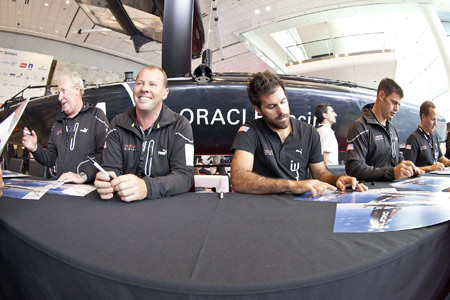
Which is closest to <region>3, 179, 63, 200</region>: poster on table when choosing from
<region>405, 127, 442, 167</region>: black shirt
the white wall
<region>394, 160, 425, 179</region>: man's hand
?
<region>394, 160, 425, 179</region>: man's hand

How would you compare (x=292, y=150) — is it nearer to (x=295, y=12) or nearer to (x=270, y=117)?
(x=270, y=117)

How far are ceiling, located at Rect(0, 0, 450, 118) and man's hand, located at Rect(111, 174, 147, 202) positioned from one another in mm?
6746

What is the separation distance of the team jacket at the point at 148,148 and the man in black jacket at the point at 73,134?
599 millimetres

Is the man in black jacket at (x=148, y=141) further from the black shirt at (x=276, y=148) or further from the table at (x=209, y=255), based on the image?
the table at (x=209, y=255)

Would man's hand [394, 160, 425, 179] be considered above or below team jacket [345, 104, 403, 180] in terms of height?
below

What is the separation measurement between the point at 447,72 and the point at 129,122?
9422mm

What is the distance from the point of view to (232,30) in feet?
30.5

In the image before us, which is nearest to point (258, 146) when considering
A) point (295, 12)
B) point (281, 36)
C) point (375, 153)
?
point (375, 153)

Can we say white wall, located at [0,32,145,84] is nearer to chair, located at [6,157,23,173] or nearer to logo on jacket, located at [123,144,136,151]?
chair, located at [6,157,23,173]

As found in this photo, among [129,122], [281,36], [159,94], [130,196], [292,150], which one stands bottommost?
[130,196]

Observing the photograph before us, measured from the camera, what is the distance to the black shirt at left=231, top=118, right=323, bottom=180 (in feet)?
4.16

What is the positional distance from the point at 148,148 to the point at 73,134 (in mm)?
882

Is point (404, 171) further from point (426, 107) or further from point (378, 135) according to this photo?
point (426, 107)

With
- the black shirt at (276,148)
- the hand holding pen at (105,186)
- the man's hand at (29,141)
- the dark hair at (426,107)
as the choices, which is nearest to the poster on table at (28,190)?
the hand holding pen at (105,186)
